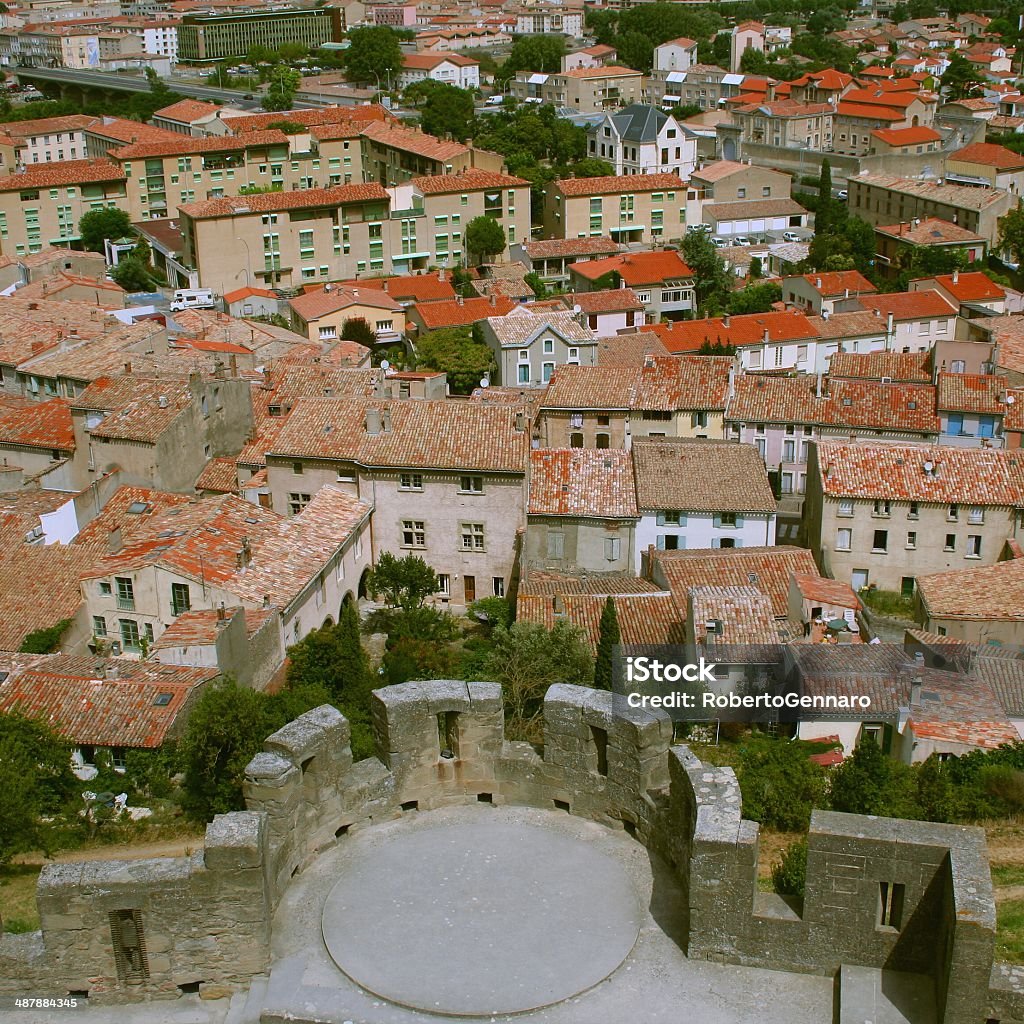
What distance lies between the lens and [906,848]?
577 inches

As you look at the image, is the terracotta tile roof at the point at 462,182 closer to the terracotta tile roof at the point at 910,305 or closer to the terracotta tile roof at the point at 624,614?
the terracotta tile roof at the point at 910,305

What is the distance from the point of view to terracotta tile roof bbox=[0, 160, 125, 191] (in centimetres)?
10569

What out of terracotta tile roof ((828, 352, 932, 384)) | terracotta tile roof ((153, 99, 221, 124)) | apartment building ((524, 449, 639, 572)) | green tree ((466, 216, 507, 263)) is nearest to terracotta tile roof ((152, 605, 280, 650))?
apartment building ((524, 449, 639, 572))

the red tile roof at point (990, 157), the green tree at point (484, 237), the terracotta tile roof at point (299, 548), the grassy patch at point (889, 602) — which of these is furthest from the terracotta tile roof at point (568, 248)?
the terracotta tile roof at point (299, 548)

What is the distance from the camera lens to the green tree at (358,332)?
3310 inches

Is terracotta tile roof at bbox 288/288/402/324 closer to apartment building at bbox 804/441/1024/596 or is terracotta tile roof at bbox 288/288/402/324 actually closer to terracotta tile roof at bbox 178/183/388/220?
terracotta tile roof at bbox 178/183/388/220

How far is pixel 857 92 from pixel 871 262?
180 ft

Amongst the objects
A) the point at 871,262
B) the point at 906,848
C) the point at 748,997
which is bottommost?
the point at 871,262

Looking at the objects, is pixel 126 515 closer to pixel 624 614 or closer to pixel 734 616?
pixel 624 614

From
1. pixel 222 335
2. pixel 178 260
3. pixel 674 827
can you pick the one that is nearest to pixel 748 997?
pixel 674 827

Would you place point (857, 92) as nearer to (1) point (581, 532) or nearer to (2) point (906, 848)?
(1) point (581, 532)

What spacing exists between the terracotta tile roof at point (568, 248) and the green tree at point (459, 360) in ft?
82.6

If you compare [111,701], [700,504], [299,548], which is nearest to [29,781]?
[111,701]

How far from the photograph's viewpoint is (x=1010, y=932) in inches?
702
